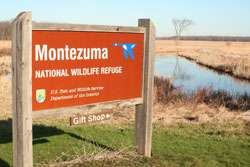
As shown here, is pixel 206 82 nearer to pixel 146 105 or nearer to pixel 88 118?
pixel 146 105

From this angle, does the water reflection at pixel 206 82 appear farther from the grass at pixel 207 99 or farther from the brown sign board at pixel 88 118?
the brown sign board at pixel 88 118

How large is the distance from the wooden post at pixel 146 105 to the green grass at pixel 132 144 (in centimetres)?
22

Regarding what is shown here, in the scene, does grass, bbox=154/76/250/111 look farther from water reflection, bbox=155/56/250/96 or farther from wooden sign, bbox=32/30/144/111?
wooden sign, bbox=32/30/144/111

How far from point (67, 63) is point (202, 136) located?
4.03 metres

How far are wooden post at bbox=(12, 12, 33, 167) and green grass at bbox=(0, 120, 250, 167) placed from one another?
132cm

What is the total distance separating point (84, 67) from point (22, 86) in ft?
3.83

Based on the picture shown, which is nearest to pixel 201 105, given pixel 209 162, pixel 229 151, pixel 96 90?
pixel 229 151

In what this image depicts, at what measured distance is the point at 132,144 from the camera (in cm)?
746

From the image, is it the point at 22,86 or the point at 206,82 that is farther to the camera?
Answer: the point at 206,82

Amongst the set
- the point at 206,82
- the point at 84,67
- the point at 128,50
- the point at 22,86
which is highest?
the point at 128,50

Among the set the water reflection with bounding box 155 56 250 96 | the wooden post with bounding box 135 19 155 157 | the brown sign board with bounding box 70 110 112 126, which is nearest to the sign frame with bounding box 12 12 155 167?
the brown sign board with bounding box 70 110 112 126

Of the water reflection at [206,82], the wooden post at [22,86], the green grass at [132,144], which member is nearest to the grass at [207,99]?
the water reflection at [206,82]

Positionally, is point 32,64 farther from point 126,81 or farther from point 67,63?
point 126,81

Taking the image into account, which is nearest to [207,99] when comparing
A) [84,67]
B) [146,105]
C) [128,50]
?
[146,105]
